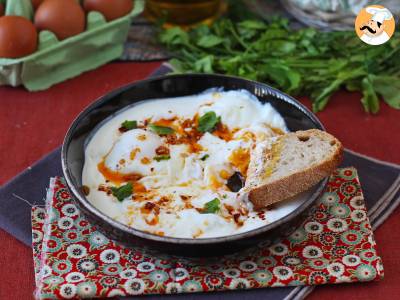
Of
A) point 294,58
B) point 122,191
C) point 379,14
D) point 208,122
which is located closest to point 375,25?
point 379,14

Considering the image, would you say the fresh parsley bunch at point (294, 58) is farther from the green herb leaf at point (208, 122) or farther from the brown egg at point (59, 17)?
the green herb leaf at point (208, 122)

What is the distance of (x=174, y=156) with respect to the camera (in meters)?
1.97

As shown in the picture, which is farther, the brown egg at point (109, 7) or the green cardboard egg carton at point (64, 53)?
the brown egg at point (109, 7)

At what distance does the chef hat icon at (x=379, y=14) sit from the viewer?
8.31 feet

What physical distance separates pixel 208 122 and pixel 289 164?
40cm

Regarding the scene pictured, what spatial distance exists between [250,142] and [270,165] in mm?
187

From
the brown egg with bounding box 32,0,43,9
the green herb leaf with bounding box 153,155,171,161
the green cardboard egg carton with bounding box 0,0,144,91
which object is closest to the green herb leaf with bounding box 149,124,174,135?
the green herb leaf with bounding box 153,155,171,161

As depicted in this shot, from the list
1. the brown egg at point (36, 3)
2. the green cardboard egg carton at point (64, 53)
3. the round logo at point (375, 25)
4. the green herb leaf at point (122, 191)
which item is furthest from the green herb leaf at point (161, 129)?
the brown egg at point (36, 3)

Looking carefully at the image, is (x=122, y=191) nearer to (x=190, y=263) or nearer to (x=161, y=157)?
(x=161, y=157)

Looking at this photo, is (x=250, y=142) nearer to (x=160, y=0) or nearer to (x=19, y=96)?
(x=19, y=96)

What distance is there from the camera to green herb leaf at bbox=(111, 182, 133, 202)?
1.81m

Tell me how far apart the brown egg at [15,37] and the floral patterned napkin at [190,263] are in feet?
3.21

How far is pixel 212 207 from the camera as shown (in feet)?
5.68

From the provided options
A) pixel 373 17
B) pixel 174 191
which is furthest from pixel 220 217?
pixel 373 17
